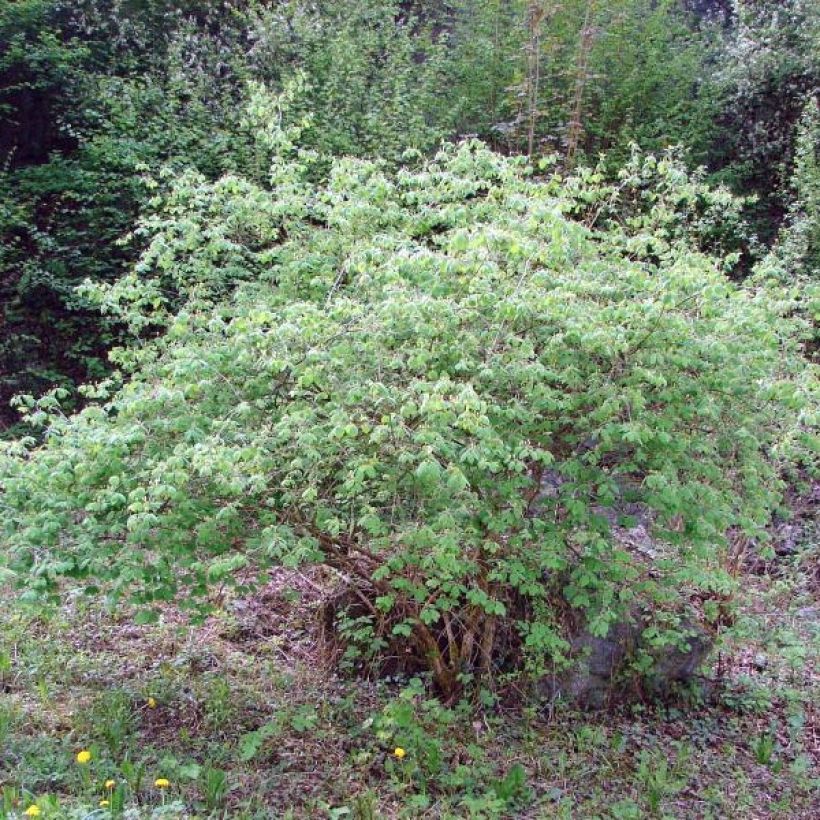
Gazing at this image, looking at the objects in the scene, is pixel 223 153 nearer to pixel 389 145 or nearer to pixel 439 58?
pixel 389 145

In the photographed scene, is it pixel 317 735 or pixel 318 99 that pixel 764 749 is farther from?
pixel 318 99

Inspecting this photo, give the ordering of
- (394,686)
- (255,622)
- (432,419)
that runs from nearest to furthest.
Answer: (432,419) → (394,686) → (255,622)

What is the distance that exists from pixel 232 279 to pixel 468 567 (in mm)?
2240

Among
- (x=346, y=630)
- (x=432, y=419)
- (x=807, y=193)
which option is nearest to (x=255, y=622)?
(x=346, y=630)

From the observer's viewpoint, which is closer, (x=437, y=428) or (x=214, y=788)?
(x=437, y=428)

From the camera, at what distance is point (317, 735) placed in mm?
4457

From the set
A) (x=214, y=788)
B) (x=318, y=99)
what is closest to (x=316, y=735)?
(x=214, y=788)

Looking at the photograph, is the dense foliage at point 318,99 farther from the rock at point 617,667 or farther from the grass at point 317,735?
the rock at point 617,667

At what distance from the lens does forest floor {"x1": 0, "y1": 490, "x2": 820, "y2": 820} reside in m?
3.96

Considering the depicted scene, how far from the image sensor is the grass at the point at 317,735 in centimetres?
396

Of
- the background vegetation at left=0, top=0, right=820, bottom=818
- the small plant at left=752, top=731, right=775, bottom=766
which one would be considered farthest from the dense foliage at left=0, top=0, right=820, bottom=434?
the small plant at left=752, top=731, right=775, bottom=766

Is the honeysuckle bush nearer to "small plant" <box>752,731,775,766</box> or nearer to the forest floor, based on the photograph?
the forest floor

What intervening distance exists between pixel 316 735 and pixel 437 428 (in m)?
2.04

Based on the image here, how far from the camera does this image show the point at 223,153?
829cm
